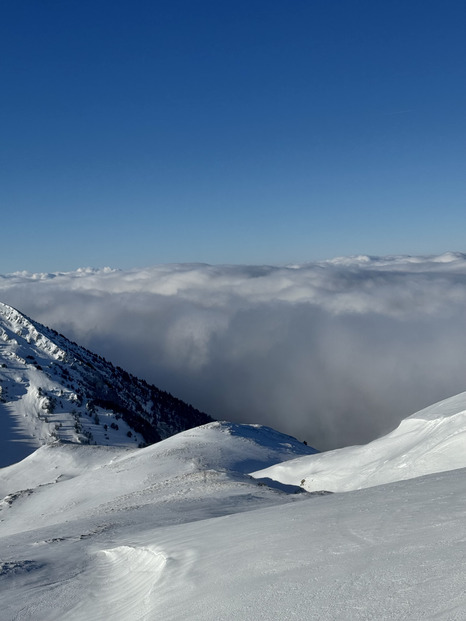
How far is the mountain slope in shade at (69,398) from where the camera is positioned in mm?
97562

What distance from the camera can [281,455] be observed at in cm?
4984

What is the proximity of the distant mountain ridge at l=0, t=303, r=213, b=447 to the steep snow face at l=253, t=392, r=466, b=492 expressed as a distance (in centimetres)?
6567

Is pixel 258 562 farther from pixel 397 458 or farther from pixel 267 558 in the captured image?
pixel 397 458

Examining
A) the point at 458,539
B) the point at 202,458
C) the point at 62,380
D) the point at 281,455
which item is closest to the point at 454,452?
the point at 458,539

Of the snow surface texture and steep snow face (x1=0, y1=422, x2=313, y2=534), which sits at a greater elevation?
the snow surface texture

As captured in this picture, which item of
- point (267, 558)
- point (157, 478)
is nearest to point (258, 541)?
point (267, 558)

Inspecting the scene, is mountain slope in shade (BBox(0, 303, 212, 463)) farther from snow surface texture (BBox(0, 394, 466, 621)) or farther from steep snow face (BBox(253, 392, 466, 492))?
snow surface texture (BBox(0, 394, 466, 621))

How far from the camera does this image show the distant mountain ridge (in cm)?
9894

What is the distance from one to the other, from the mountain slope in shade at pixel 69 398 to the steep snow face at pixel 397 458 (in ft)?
215

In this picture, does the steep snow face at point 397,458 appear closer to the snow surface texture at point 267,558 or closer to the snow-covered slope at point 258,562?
the snow surface texture at point 267,558

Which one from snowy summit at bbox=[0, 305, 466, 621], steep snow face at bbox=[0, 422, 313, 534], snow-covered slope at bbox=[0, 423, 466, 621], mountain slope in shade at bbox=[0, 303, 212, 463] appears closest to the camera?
snow-covered slope at bbox=[0, 423, 466, 621]

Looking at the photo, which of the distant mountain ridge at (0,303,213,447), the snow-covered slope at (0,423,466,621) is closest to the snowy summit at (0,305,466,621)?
the snow-covered slope at (0,423,466,621)

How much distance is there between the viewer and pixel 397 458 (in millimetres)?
25578

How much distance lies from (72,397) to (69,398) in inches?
29.1
